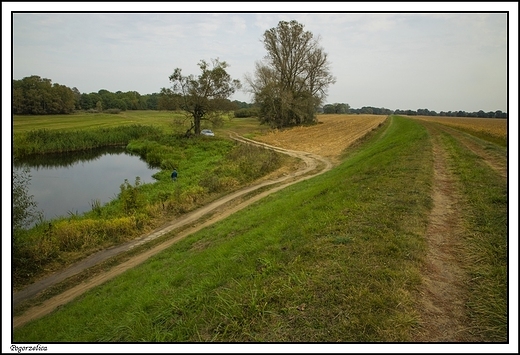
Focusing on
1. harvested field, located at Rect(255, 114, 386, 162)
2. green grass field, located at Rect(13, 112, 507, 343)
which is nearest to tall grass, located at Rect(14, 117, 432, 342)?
green grass field, located at Rect(13, 112, 507, 343)

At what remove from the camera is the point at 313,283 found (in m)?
5.25

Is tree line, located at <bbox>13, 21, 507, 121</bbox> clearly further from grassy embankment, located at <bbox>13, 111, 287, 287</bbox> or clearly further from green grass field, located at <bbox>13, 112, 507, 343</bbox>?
green grass field, located at <bbox>13, 112, 507, 343</bbox>

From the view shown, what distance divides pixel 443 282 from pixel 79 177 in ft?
109

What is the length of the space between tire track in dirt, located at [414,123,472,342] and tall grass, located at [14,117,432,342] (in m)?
0.19

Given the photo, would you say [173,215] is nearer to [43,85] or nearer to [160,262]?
[160,262]

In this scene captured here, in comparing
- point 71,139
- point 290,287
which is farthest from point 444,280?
point 71,139

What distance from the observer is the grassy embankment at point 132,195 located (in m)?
12.0

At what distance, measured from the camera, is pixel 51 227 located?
527 inches

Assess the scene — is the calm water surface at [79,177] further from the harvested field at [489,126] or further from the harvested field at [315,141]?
the harvested field at [489,126]

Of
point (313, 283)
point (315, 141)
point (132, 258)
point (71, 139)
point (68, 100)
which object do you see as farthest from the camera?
point (68, 100)

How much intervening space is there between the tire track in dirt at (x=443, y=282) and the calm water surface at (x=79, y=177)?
20257 millimetres

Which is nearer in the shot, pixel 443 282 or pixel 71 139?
pixel 443 282

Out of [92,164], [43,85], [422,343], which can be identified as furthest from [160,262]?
[43,85]

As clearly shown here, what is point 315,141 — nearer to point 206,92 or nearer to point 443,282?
point 206,92
